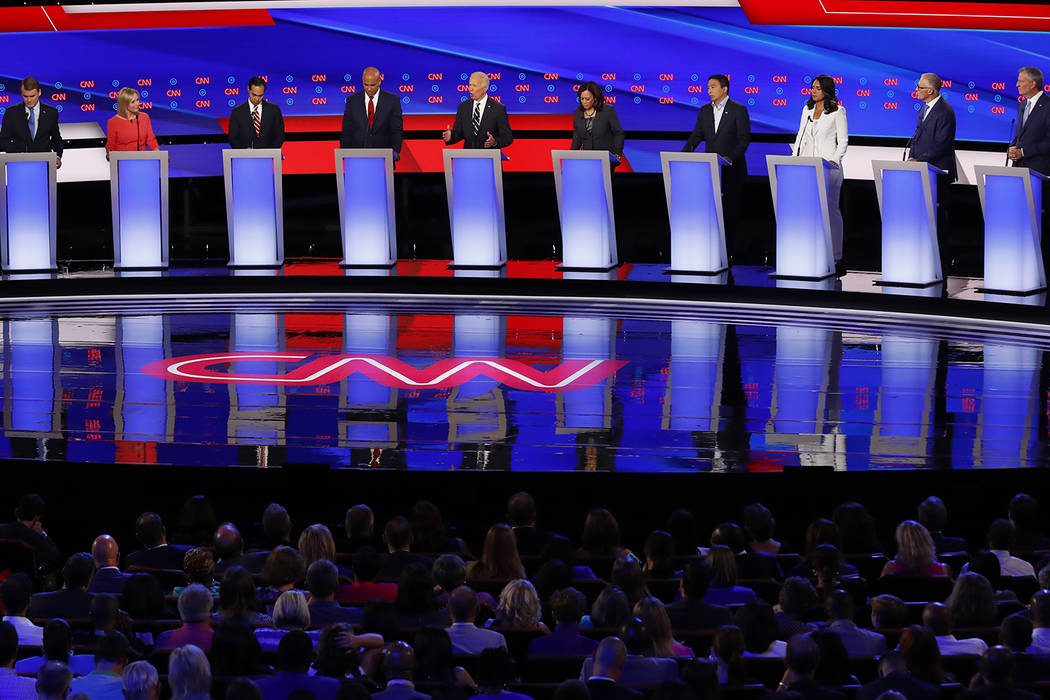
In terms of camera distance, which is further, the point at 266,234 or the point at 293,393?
the point at 266,234

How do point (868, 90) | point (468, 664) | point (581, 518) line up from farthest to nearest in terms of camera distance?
1. point (868, 90)
2. point (581, 518)
3. point (468, 664)

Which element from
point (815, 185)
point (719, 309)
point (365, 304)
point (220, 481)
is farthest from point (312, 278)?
point (220, 481)

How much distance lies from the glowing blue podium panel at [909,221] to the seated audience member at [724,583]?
567 cm

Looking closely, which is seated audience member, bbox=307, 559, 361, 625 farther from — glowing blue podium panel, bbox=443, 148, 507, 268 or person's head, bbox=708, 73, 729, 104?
person's head, bbox=708, 73, 729, 104

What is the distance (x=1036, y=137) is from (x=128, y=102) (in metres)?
6.51

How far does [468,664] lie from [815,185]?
22.2 ft

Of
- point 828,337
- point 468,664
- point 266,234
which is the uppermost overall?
point 266,234

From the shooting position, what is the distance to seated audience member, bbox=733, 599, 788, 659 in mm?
4094

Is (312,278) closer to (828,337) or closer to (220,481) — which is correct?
(828,337)

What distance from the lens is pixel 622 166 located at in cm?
1274

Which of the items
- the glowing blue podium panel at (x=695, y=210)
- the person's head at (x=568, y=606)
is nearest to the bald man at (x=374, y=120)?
the glowing blue podium panel at (x=695, y=210)

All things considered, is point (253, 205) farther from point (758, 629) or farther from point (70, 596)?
point (758, 629)

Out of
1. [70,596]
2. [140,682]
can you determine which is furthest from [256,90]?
[140,682]

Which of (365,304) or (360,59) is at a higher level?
(360,59)
